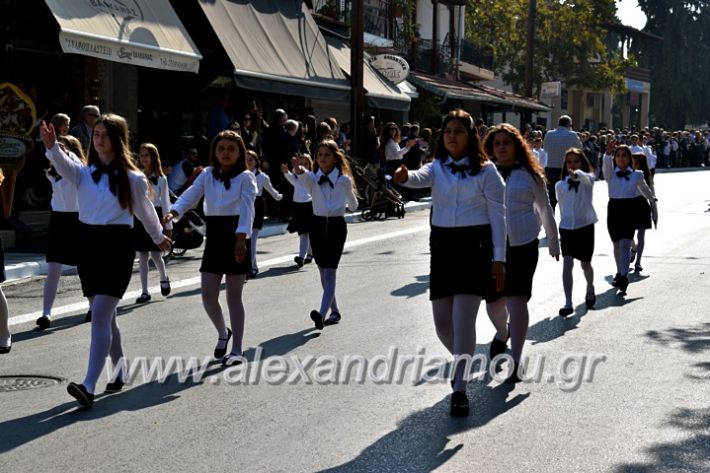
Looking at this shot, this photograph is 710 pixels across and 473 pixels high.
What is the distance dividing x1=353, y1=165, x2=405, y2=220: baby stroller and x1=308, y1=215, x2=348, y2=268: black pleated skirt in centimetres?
1067

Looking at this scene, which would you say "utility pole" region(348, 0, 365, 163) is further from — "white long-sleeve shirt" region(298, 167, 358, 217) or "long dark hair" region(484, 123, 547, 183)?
"long dark hair" region(484, 123, 547, 183)

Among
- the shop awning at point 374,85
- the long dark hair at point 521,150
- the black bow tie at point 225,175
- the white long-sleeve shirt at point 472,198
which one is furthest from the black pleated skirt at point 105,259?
the shop awning at point 374,85

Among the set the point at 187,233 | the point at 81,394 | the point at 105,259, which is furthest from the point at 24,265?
the point at 81,394

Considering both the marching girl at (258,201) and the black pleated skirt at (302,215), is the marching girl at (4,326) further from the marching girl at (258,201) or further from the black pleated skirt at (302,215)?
the black pleated skirt at (302,215)

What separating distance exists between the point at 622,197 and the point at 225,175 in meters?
5.89

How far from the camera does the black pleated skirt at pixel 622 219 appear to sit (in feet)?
39.8

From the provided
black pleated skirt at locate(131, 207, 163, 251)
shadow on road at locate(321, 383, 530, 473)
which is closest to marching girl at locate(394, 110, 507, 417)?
shadow on road at locate(321, 383, 530, 473)

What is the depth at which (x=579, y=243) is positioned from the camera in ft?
34.4

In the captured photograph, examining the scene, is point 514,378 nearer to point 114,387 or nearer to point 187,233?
point 114,387

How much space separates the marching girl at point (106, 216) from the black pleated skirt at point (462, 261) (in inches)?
72.8

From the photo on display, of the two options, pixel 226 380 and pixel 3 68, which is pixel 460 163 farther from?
pixel 3 68

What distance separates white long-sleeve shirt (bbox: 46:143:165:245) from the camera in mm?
6852

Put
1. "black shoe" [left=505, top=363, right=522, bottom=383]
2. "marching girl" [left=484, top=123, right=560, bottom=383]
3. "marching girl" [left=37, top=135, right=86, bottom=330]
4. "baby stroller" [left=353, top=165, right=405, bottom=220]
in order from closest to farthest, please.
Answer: "black shoe" [left=505, top=363, right=522, bottom=383] < "marching girl" [left=484, top=123, right=560, bottom=383] < "marching girl" [left=37, top=135, right=86, bottom=330] < "baby stroller" [left=353, top=165, right=405, bottom=220]

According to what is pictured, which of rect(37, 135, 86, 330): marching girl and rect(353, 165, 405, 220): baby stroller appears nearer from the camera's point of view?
rect(37, 135, 86, 330): marching girl
